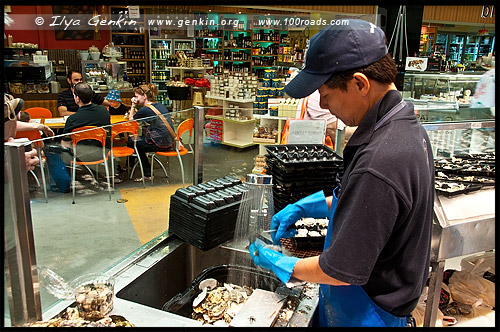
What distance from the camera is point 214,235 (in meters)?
2.21

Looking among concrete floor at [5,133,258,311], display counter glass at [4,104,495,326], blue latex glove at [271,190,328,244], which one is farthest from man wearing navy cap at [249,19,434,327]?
concrete floor at [5,133,258,311]

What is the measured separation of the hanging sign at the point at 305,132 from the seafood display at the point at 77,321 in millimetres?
1775

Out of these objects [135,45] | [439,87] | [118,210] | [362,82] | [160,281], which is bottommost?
[118,210]

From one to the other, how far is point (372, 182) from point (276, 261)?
0.54 m

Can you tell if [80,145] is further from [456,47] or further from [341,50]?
[456,47]

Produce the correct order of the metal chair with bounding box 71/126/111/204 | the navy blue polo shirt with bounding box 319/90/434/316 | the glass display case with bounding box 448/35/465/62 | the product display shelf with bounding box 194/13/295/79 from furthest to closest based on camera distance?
1. the glass display case with bounding box 448/35/465/62
2. the product display shelf with bounding box 194/13/295/79
3. the metal chair with bounding box 71/126/111/204
4. the navy blue polo shirt with bounding box 319/90/434/316

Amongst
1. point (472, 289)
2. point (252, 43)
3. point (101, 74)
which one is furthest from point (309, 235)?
point (252, 43)

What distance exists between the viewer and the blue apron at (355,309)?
1.30m

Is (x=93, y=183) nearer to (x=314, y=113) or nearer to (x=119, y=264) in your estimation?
(x=119, y=264)

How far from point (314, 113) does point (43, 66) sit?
6253mm

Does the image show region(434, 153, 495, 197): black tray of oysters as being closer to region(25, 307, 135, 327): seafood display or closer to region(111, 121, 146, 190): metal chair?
region(25, 307, 135, 327): seafood display

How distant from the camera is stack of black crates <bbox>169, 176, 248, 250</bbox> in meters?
2.17

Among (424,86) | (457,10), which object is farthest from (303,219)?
(457,10)

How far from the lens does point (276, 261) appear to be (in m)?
1.43
